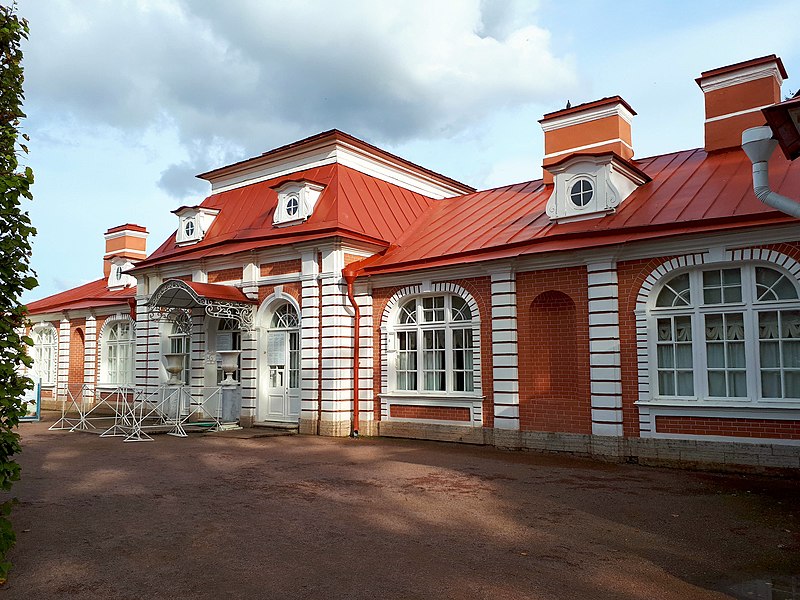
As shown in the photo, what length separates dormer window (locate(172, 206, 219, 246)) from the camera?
18812mm

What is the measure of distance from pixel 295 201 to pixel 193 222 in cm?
396

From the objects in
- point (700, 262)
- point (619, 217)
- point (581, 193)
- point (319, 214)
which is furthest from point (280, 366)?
point (700, 262)

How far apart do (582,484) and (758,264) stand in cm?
447

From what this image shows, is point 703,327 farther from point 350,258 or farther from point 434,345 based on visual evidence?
point 350,258

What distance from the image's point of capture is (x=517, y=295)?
43.5 feet

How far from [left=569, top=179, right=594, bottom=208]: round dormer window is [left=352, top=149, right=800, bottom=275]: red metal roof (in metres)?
0.41

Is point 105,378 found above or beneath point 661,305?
beneath

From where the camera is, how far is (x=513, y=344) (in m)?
13.1

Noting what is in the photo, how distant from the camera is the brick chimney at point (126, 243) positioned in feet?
91.6

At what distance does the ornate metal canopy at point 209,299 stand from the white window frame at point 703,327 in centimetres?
929

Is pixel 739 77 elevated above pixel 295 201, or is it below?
above

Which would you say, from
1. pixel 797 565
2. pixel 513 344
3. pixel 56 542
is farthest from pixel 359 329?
pixel 797 565

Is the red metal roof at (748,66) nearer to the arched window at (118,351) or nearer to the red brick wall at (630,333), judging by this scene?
the red brick wall at (630,333)

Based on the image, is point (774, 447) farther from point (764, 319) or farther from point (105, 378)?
point (105, 378)
